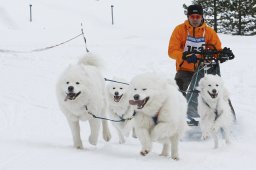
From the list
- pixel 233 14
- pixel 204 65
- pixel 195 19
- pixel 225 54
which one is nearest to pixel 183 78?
pixel 204 65

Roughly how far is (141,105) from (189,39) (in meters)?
2.10

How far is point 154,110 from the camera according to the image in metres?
4.94

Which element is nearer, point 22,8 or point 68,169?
point 68,169

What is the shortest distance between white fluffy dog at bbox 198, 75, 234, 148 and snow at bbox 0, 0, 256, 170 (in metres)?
0.24

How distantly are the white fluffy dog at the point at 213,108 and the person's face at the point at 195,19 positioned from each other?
80cm

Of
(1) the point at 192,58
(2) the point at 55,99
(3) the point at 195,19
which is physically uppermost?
(3) the point at 195,19

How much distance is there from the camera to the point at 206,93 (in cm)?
639

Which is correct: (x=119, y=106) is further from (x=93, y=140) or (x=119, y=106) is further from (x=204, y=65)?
(x=204, y=65)

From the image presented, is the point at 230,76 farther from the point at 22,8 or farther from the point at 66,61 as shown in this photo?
the point at 22,8

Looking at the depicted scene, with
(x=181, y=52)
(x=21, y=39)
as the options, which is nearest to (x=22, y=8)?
(x=21, y=39)

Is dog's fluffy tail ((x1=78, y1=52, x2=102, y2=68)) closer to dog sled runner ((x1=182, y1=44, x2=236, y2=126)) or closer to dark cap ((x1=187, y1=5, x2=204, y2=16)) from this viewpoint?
dog sled runner ((x1=182, y1=44, x2=236, y2=126))

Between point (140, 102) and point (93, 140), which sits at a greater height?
point (140, 102)

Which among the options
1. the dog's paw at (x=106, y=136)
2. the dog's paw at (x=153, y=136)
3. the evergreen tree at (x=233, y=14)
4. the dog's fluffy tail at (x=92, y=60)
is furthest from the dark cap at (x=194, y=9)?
the evergreen tree at (x=233, y=14)

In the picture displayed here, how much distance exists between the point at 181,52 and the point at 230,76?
5495mm
